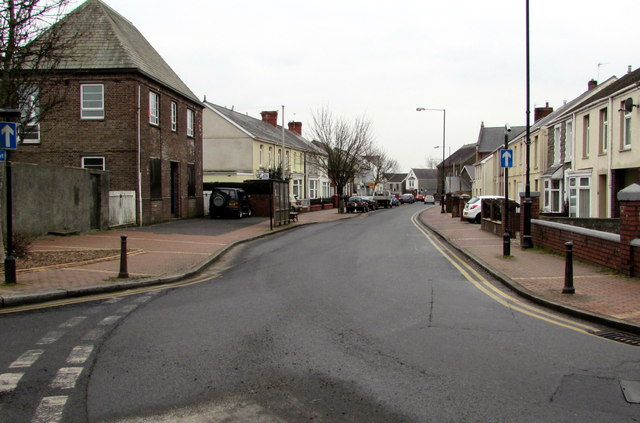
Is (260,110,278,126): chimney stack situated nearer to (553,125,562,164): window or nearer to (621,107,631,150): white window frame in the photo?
(553,125,562,164): window

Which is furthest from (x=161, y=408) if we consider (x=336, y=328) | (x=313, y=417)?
(x=336, y=328)

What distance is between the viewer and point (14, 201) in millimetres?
15906

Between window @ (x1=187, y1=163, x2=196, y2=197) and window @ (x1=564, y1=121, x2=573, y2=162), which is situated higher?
window @ (x1=564, y1=121, x2=573, y2=162)

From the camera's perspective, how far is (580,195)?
26.2 m

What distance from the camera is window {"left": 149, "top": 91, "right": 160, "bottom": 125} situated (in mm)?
25297

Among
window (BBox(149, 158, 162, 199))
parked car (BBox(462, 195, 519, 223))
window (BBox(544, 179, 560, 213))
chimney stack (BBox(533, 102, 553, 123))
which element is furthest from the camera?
chimney stack (BBox(533, 102, 553, 123))

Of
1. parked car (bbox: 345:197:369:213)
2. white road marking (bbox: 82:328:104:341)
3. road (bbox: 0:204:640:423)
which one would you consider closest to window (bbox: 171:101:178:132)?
road (bbox: 0:204:640:423)

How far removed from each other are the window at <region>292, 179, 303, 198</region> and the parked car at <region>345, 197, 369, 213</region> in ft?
19.8

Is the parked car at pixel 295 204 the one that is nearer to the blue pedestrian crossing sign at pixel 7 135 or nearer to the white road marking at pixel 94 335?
the blue pedestrian crossing sign at pixel 7 135

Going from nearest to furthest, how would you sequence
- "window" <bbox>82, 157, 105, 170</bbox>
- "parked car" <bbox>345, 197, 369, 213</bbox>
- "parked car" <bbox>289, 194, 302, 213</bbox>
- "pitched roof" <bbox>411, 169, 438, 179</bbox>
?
"window" <bbox>82, 157, 105, 170</bbox> → "parked car" <bbox>289, 194, 302, 213</bbox> → "parked car" <bbox>345, 197, 369, 213</bbox> → "pitched roof" <bbox>411, 169, 438, 179</bbox>

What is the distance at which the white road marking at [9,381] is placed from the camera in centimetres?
475

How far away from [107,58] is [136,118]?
116 inches

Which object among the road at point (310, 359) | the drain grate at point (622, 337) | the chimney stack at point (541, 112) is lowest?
the drain grate at point (622, 337)

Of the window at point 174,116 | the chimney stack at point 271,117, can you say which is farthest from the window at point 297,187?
the window at point 174,116
